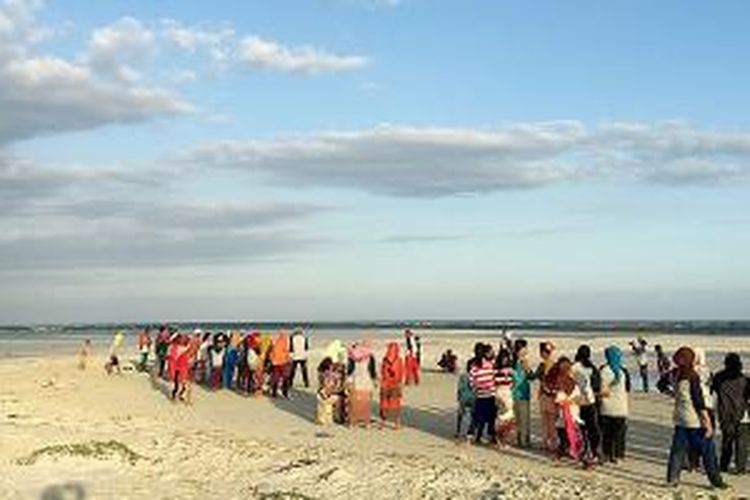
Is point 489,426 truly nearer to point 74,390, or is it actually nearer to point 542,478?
point 542,478

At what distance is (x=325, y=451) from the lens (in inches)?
561

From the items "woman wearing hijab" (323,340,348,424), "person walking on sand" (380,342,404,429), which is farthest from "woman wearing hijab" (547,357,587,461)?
"woman wearing hijab" (323,340,348,424)

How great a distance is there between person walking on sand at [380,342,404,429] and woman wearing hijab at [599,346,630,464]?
468 centimetres

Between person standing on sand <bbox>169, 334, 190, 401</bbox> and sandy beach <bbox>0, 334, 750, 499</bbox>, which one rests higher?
person standing on sand <bbox>169, 334, 190, 401</bbox>

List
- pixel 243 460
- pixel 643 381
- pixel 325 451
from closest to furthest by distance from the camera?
1. pixel 243 460
2. pixel 325 451
3. pixel 643 381

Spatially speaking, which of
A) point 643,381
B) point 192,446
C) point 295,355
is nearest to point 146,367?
point 295,355

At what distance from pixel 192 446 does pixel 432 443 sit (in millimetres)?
3628

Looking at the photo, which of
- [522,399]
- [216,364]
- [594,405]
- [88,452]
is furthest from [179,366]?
[594,405]

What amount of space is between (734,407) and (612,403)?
165cm

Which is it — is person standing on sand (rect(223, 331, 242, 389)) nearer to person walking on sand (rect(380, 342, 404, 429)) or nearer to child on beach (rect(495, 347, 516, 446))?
person walking on sand (rect(380, 342, 404, 429))

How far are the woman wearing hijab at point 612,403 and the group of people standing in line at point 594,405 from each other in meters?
0.01

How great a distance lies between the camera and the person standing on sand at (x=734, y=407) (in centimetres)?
1231

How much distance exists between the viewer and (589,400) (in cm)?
1328

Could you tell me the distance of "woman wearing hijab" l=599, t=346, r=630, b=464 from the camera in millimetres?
13367
